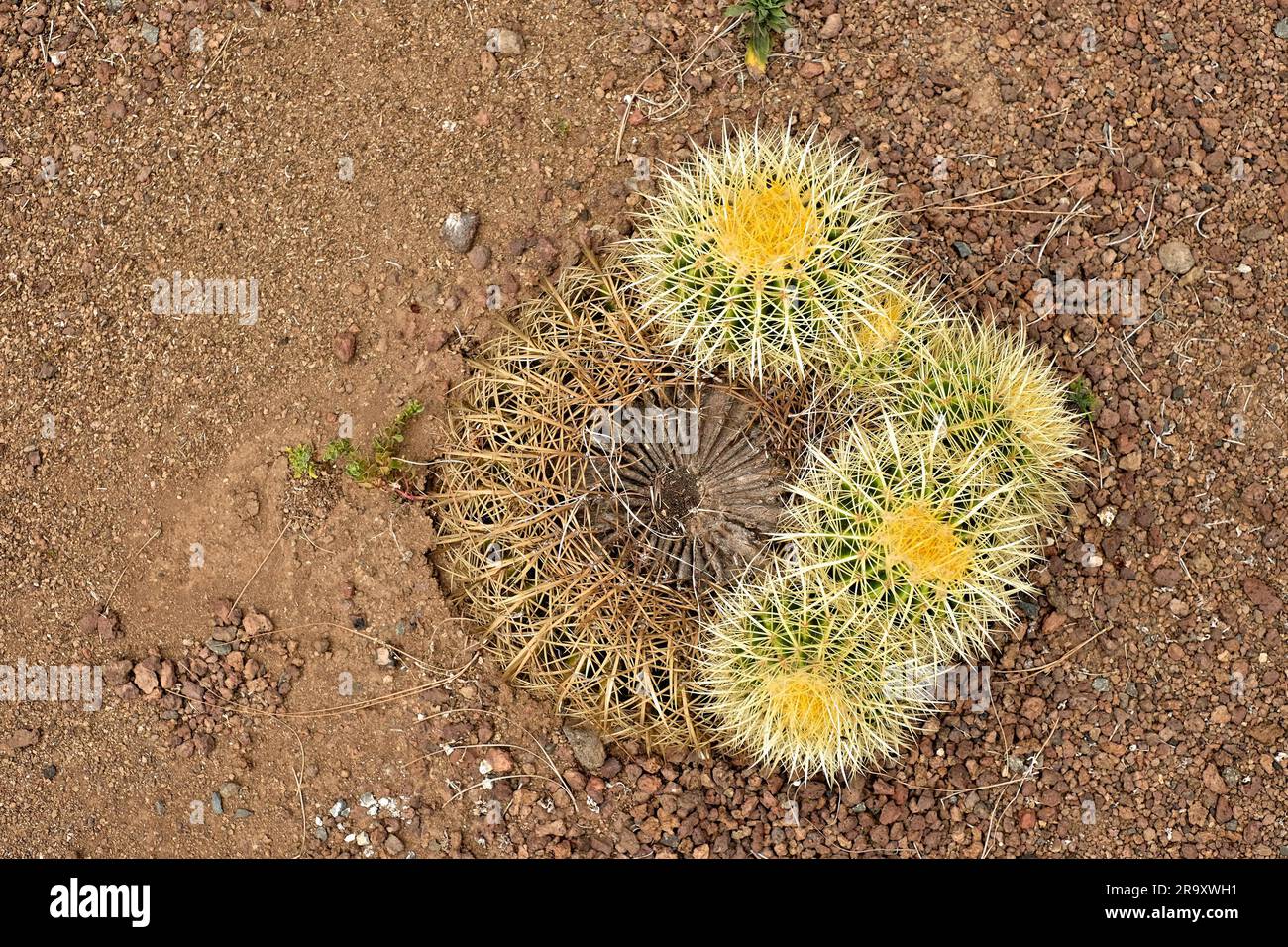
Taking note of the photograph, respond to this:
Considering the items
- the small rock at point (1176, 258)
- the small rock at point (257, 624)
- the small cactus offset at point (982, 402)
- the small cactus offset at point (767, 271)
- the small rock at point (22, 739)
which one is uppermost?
the small rock at point (1176, 258)

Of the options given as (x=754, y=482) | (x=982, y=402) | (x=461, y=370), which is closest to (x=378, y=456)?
(x=461, y=370)

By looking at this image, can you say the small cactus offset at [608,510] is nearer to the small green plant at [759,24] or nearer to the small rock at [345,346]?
the small rock at [345,346]

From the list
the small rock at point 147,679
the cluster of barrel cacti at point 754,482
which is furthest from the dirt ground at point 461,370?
the cluster of barrel cacti at point 754,482

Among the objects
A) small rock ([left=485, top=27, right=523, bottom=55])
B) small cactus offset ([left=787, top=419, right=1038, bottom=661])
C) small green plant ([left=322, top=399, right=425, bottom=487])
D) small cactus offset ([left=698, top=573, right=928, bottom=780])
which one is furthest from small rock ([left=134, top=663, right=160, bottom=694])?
small rock ([left=485, top=27, right=523, bottom=55])

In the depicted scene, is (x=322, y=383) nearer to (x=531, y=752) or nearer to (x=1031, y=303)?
(x=531, y=752)

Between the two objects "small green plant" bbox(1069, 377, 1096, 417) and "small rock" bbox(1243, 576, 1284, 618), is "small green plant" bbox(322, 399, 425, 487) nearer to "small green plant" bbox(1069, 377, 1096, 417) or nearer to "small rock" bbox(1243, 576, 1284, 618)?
"small green plant" bbox(1069, 377, 1096, 417)

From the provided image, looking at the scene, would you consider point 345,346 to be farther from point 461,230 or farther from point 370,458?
point 461,230
